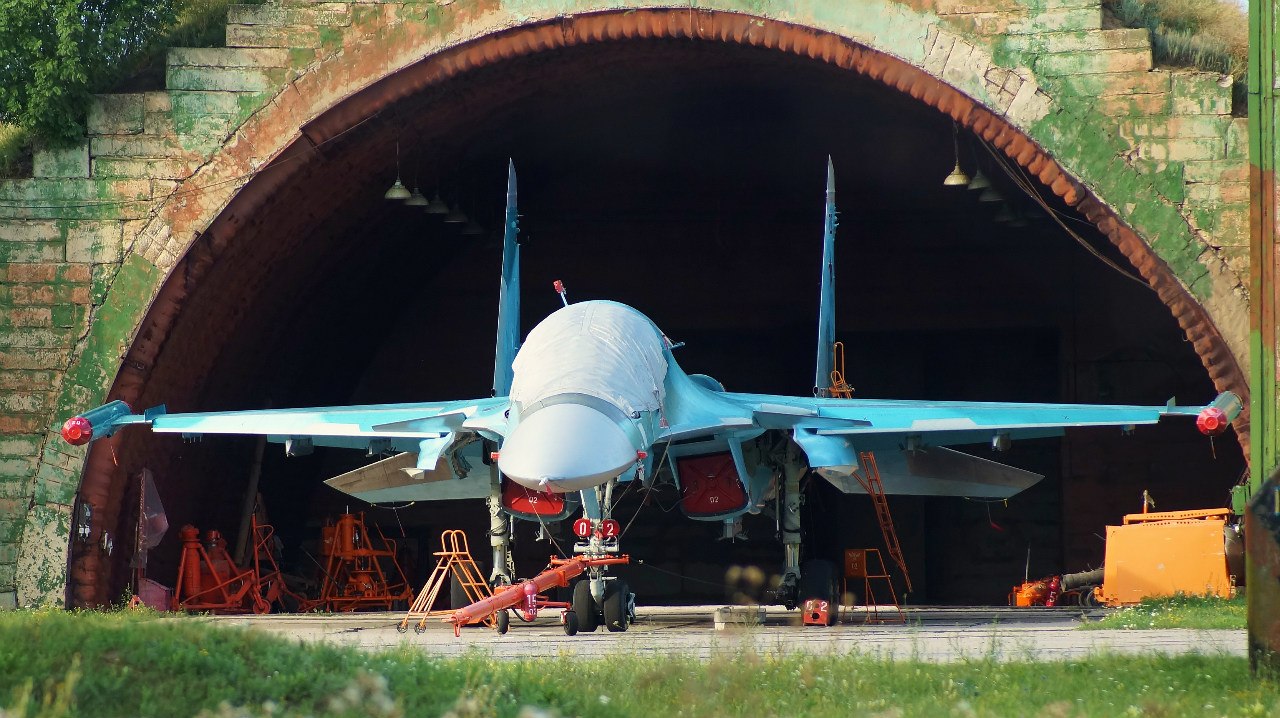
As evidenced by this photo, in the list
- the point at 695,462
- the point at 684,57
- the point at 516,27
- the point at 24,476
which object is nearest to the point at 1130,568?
the point at 695,462

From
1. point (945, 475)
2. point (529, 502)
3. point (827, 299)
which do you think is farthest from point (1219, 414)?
point (529, 502)

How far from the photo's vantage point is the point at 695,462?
1611cm

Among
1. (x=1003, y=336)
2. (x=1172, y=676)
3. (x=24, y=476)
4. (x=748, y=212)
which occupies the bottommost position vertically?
(x=1172, y=676)

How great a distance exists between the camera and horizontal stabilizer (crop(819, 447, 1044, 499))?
58.5 feet

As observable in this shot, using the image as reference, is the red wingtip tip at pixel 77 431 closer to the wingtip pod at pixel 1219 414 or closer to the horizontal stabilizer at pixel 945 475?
the horizontal stabilizer at pixel 945 475

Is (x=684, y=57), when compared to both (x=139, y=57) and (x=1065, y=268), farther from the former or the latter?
(x=1065, y=268)

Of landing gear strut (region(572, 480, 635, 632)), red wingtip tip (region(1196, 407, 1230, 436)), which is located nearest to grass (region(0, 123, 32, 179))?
landing gear strut (region(572, 480, 635, 632))

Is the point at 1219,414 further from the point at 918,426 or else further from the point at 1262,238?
the point at 918,426

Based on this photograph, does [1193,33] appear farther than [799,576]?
Yes

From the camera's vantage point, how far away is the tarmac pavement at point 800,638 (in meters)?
10.6

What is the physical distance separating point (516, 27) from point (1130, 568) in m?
10.2

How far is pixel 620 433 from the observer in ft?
40.8

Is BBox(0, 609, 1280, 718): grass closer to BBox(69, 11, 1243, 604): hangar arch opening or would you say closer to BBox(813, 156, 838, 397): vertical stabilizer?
BBox(813, 156, 838, 397): vertical stabilizer

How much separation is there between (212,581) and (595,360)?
1074 centimetres
